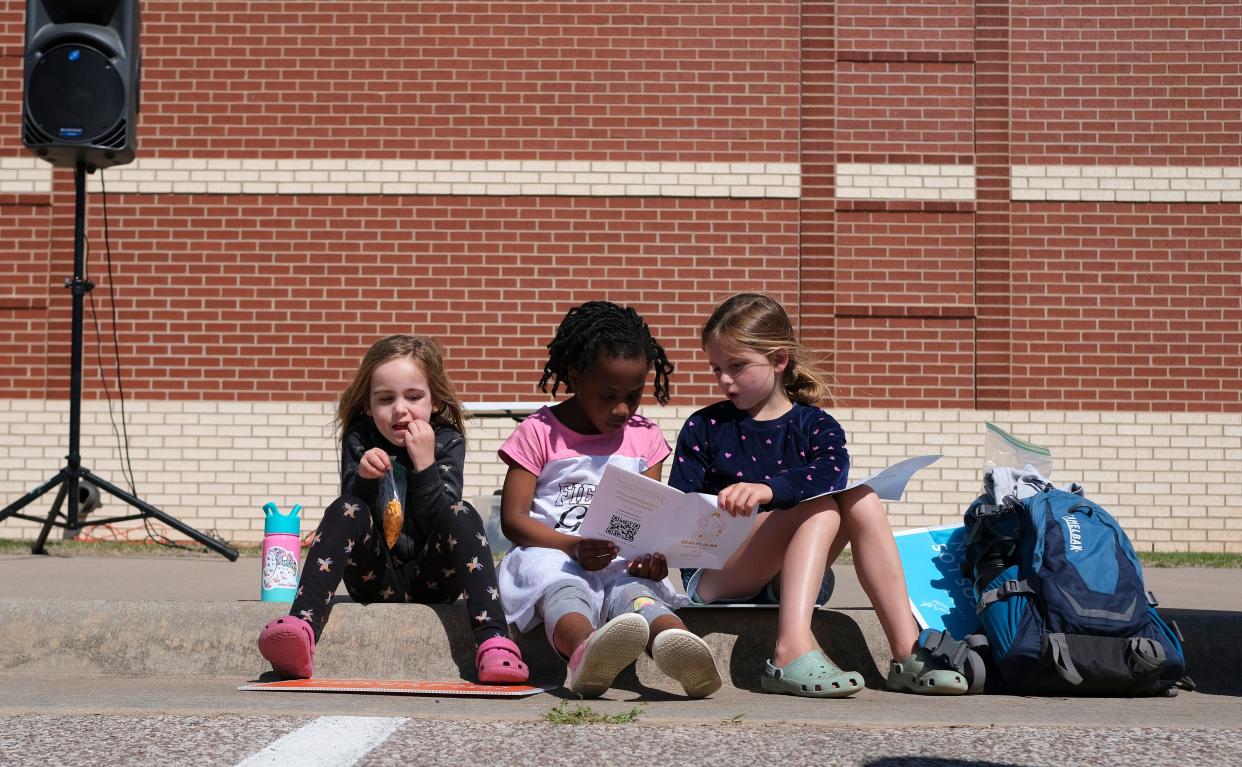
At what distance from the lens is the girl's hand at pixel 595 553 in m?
3.87

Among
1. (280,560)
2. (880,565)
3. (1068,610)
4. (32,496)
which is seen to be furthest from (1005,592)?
(32,496)

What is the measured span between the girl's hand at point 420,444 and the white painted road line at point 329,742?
1.04m

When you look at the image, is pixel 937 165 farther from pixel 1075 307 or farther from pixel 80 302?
pixel 80 302

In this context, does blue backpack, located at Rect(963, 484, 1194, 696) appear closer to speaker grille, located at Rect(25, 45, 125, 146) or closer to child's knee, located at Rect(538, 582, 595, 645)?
child's knee, located at Rect(538, 582, 595, 645)

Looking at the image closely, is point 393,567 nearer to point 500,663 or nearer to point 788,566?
point 500,663

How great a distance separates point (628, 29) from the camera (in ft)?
33.3

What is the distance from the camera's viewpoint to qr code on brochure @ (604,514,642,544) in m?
3.81

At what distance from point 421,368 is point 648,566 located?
95cm

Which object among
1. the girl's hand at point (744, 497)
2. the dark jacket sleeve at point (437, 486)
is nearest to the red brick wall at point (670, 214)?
the dark jacket sleeve at point (437, 486)

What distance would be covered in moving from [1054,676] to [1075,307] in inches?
269

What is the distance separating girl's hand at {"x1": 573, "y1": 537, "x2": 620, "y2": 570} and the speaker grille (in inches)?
175

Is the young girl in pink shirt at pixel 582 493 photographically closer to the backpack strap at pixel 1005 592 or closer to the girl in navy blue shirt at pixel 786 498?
the girl in navy blue shirt at pixel 786 498

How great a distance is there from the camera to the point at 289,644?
3627 millimetres

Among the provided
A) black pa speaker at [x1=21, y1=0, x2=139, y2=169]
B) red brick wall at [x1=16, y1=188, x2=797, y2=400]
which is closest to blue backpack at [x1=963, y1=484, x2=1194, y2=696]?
black pa speaker at [x1=21, y1=0, x2=139, y2=169]
